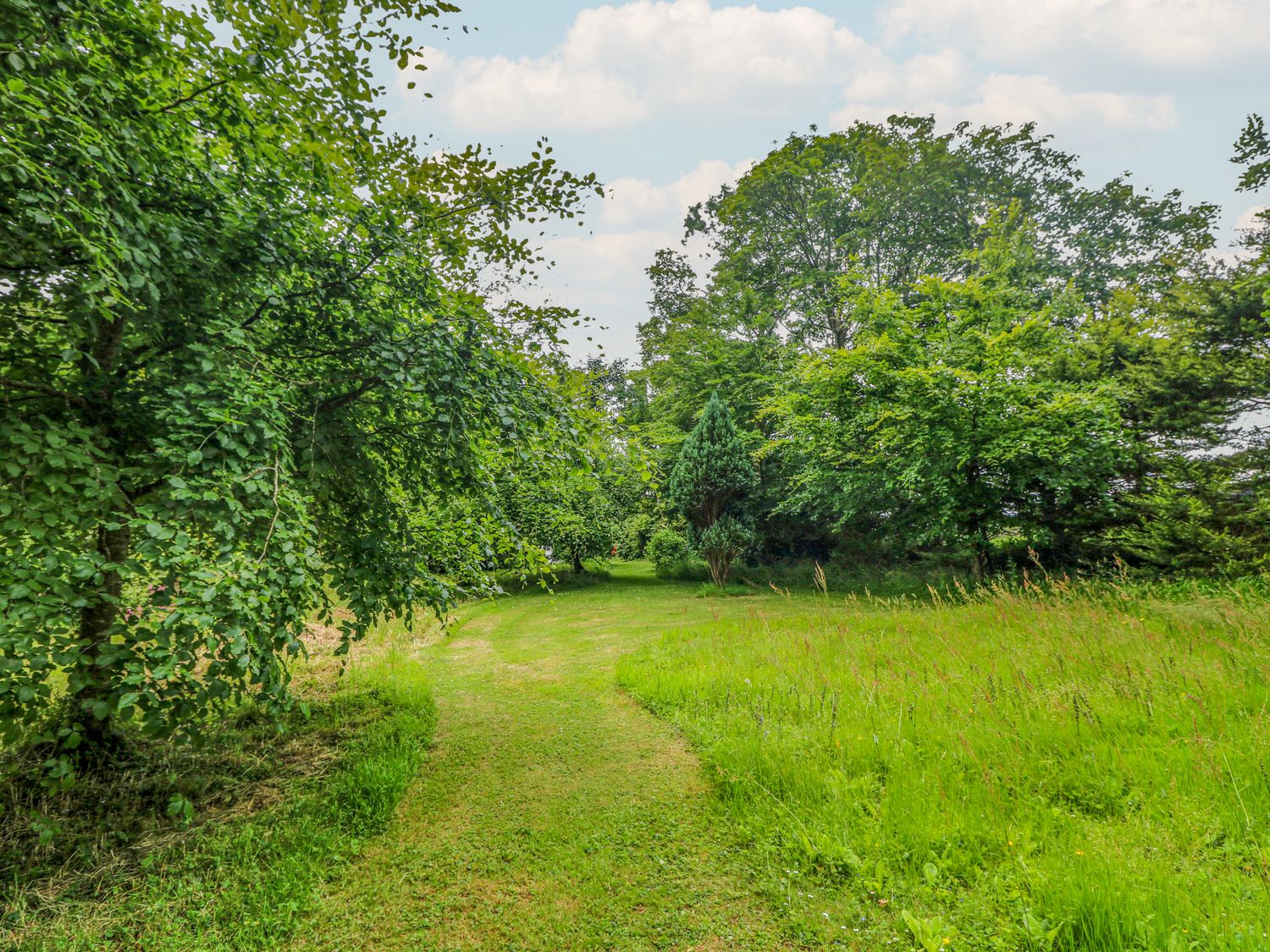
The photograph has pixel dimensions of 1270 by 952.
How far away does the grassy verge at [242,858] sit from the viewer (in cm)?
244

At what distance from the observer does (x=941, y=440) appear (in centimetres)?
Result: 990

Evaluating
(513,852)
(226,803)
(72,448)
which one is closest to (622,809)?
(513,852)

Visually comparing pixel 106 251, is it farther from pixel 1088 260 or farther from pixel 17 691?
pixel 1088 260

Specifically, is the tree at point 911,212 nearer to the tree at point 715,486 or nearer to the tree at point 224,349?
the tree at point 715,486

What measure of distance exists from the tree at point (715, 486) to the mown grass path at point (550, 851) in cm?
997

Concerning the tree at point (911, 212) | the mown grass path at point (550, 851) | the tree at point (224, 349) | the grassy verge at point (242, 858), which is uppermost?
the tree at point (911, 212)

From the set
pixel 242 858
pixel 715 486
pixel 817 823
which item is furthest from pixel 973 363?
pixel 242 858

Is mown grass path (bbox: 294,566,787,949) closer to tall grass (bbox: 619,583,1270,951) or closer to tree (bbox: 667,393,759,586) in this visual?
tall grass (bbox: 619,583,1270,951)

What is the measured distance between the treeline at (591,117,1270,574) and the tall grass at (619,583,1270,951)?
1.62 meters

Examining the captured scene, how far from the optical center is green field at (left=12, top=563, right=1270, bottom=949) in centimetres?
234

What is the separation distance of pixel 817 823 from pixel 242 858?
3539mm

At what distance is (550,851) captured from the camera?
318 cm

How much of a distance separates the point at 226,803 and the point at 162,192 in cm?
417

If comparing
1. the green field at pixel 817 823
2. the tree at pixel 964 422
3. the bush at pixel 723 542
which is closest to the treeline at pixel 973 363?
the tree at pixel 964 422
